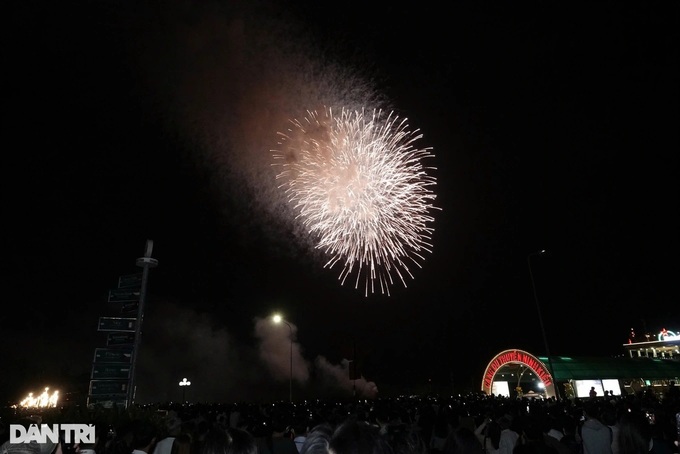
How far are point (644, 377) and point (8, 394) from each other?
72360mm

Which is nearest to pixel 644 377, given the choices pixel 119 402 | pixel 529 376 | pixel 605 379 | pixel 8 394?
pixel 605 379

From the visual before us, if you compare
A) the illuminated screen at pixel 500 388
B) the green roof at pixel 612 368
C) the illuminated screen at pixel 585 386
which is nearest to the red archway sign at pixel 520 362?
the green roof at pixel 612 368

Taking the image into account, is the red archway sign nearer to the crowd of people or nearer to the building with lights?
the building with lights

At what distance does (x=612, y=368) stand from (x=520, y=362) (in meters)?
11.4

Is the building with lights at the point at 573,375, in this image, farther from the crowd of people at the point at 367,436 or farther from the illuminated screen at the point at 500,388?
the crowd of people at the point at 367,436

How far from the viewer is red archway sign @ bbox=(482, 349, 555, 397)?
32219 mm

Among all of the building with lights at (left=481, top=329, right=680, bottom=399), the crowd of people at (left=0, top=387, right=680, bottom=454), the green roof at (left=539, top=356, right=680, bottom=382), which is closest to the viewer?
the crowd of people at (left=0, top=387, right=680, bottom=454)

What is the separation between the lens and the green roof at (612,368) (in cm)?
3578

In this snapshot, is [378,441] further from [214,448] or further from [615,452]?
[615,452]

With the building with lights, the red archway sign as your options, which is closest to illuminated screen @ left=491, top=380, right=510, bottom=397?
the building with lights

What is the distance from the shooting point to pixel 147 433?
784 centimetres

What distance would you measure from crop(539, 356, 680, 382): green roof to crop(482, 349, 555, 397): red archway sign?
3.82ft

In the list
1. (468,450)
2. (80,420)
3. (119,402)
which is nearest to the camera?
(468,450)

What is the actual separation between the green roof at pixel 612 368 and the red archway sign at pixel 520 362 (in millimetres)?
1165
